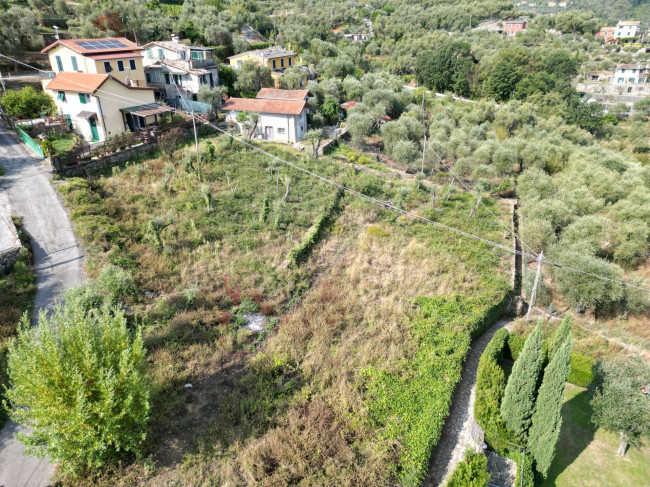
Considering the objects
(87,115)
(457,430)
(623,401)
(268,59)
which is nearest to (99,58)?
(87,115)

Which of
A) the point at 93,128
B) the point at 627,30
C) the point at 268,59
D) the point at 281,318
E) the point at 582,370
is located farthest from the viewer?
the point at 627,30

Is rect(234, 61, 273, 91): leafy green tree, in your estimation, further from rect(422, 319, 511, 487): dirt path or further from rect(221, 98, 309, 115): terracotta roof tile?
rect(422, 319, 511, 487): dirt path

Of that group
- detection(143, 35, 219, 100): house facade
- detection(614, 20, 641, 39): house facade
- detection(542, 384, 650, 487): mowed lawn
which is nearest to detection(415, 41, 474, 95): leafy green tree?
detection(143, 35, 219, 100): house facade

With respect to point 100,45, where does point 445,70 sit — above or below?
below

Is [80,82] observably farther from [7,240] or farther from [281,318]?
[281,318]

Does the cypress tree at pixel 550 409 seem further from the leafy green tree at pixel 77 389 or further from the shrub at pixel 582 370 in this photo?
the leafy green tree at pixel 77 389

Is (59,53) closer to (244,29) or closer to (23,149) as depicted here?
(23,149)

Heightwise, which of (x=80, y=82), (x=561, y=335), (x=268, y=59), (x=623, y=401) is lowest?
(x=623, y=401)

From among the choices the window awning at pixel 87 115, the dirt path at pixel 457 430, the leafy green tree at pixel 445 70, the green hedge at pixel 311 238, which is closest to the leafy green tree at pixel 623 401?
the dirt path at pixel 457 430
